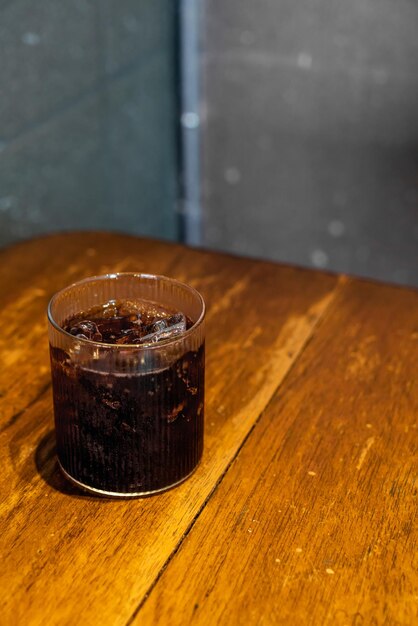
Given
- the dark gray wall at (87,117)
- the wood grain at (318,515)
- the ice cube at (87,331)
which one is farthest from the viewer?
the dark gray wall at (87,117)

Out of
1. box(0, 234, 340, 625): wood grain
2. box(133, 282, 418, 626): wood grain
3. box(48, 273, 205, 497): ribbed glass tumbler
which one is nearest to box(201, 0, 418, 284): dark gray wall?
box(0, 234, 340, 625): wood grain

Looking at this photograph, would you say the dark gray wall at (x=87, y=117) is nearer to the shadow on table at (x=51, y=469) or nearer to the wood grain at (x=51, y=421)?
the wood grain at (x=51, y=421)

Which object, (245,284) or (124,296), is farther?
(245,284)

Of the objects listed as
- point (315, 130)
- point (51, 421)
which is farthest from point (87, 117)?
point (51, 421)

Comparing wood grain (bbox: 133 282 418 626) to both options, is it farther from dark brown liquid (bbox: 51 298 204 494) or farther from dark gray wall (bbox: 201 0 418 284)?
dark gray wall (bbox: 201 0 418 284)

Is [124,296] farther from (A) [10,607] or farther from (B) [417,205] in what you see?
(B) [417,205]

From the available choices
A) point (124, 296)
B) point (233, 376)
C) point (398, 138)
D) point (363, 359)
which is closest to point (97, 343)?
point (124, 296)

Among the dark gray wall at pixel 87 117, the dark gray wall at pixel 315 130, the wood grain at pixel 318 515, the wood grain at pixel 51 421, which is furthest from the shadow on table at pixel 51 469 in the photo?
the dark gray wall at pixel 315 130
